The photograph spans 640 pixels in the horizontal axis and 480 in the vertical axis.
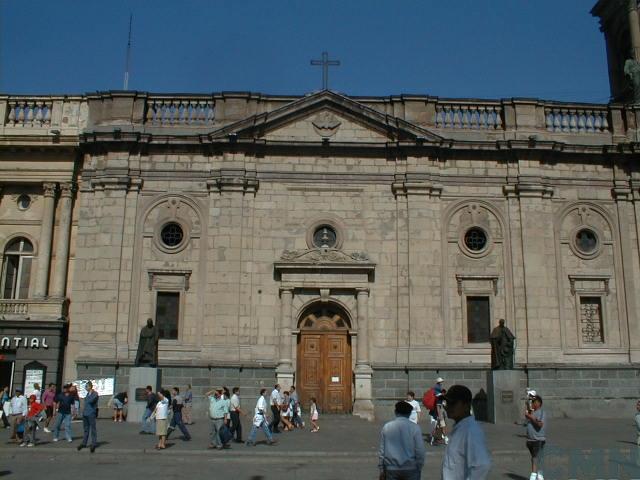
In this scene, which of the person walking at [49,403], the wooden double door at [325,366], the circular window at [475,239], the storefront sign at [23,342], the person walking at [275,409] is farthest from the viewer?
the circular window at [475,239]

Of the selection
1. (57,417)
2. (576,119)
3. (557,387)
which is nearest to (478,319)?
(557,387)

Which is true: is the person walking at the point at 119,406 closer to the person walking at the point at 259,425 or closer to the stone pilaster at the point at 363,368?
the person walking at the point at 259,425

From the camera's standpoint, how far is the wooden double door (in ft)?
81.0

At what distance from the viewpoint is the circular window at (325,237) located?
26.1 m

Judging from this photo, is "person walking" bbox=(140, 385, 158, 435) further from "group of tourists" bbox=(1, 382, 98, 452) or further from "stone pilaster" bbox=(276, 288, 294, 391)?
"stone pilaster" bbox=(276, 288, 294, 391)

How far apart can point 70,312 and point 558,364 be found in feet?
61.9

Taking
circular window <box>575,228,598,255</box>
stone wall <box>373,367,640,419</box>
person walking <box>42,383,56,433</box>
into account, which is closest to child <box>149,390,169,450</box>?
person walking <box>42,383,56,433</box>

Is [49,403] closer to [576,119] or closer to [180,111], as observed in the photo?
[180,111]

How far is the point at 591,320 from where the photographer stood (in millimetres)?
26281

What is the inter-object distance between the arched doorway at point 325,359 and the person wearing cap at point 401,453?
17.4 m

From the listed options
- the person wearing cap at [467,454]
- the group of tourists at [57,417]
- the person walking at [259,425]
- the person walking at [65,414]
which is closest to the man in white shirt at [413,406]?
the person walking at [259,425]

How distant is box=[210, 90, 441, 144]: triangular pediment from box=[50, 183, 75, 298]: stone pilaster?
6.66m

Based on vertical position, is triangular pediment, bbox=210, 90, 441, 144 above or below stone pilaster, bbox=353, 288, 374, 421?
above

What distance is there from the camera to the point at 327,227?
26297 millimetres
